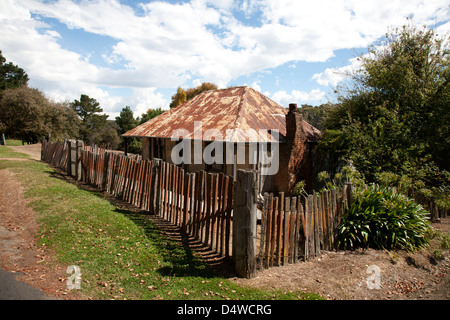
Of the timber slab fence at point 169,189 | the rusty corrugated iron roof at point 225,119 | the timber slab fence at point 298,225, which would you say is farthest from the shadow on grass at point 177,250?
the rusty corrugated iron roof at point 225,119

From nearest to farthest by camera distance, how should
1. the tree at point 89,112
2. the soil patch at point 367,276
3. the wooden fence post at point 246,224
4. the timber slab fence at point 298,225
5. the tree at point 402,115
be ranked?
the soil patch at point 367,276 < the wooden fence post at point 246,224 < the timber slab fence at point 298,225 < the tree at point 402,115 < the tree at point 89,112

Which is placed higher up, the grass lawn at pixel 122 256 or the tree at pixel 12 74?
the tree at pixel 12 74

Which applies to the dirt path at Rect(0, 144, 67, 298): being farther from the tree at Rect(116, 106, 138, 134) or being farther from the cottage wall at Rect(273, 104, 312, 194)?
the tree at Rect(116, 106, 138, 134)

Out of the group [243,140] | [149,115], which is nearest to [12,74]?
[149,115]

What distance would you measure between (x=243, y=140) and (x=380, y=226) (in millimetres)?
6089

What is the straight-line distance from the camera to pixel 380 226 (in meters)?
6.70

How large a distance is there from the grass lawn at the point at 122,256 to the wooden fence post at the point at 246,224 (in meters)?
0.44

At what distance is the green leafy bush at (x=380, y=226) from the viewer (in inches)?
261

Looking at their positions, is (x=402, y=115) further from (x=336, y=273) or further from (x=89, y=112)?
(x=89, y=112)

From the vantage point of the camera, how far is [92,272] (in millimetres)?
4848

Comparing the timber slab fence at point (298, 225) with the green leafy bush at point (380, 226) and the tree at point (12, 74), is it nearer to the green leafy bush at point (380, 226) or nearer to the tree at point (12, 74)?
the green leafy bush at point (380, 226)

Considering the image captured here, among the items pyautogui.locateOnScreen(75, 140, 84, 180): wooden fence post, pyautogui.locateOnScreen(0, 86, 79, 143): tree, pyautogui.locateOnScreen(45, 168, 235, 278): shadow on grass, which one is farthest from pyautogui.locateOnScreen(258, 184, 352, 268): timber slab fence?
pyautogui.locateOnScreen(0, 86, 79, 143): tree
